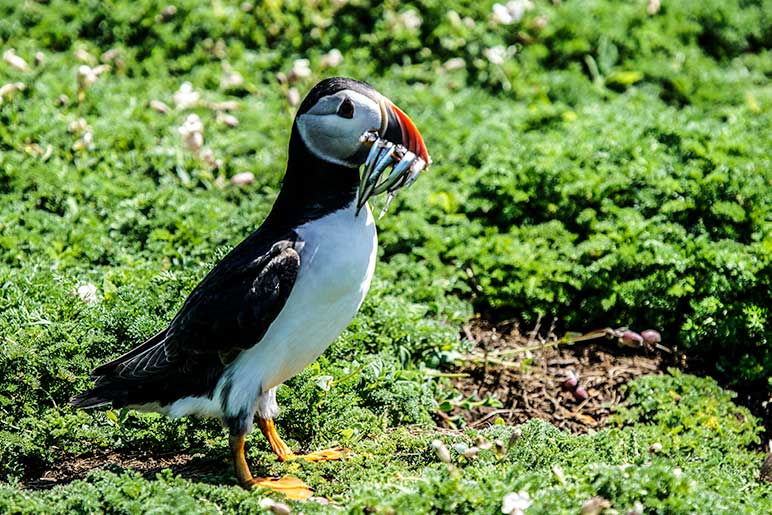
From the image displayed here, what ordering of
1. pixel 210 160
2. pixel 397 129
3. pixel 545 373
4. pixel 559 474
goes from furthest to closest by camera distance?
pixel 210 160 → pixel 545 373 → pixel 397 129 → pixel 559 474

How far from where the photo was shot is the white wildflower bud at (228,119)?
860 centimetres

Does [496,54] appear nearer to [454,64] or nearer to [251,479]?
[454,64]

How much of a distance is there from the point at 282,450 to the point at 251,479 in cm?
40

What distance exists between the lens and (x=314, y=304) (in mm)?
4934

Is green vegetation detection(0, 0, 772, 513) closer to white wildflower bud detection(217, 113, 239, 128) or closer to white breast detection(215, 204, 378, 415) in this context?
white wildflower bud detection(217, 113, 239, 128)

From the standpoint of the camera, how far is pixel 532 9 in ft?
32.9

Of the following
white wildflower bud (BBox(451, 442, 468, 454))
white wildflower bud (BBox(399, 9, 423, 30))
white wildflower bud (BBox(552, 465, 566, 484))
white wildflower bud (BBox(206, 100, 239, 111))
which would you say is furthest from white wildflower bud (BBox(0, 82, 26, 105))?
white wildflower bud (BBox(552, 465, 566, 484))

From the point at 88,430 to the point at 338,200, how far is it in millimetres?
1788

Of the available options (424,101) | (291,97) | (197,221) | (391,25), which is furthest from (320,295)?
(391,25)

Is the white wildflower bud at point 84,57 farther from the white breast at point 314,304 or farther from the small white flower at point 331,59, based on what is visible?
the white breast at point 314,304

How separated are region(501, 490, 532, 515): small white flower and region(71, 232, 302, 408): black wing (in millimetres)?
1460

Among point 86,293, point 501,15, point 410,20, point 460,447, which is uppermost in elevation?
point 501,15

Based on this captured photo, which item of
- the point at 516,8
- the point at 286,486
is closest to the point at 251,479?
the point at 286,486

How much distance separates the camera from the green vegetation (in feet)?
17.1
